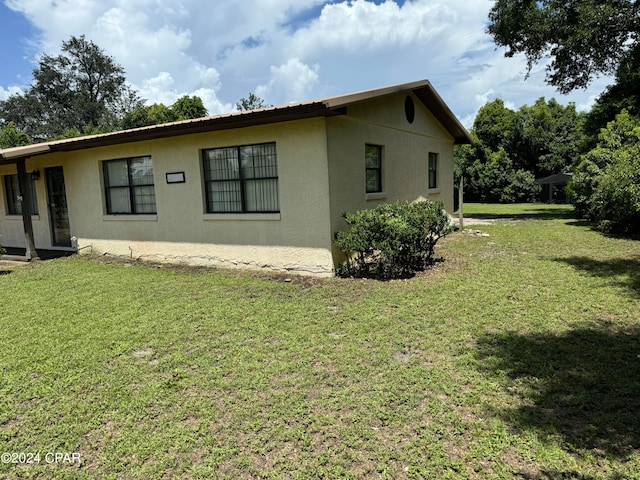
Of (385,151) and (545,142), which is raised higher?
(545,142)

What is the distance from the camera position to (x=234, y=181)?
27.6 ft

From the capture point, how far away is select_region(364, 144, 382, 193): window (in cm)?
891

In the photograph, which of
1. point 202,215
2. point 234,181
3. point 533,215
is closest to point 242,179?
point 234,181

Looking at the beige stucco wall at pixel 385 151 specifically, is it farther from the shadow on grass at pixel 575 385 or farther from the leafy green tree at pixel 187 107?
the leafy green tree at pixel 187 107

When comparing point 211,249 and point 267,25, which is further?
point 267,25

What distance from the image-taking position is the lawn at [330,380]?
2662 mm

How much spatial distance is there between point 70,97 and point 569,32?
44.3 meters

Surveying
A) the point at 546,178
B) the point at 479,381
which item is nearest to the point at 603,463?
the point at 479,381

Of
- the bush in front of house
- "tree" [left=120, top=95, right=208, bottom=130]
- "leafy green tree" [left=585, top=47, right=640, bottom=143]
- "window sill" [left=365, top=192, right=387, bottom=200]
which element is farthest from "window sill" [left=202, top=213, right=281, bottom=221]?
"tree" [left=120, top=95, right=208, bottom=130]

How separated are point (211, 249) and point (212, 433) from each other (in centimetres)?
615

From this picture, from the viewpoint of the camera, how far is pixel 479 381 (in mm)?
3568

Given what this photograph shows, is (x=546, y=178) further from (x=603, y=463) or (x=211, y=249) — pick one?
(x=603, y=463)

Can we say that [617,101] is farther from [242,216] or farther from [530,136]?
[242,216]

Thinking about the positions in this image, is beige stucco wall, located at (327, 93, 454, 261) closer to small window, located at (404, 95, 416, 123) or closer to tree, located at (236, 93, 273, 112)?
small window, located at (404, 95, 416, 123)
